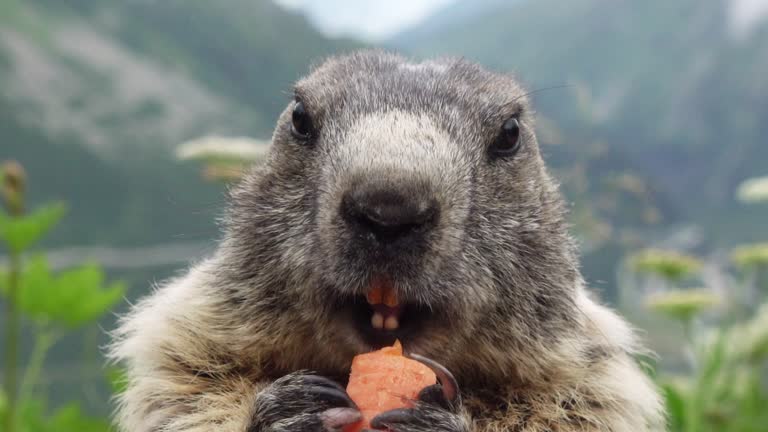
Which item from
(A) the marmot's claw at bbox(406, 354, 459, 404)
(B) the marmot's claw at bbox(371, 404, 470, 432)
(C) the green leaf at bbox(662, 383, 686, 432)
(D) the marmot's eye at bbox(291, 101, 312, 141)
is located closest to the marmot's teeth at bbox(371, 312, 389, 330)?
(A) the marmot's claw at bbox(406, 354, 459, 404)

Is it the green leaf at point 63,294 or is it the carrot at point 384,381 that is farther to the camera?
the green leaf at point 63,294

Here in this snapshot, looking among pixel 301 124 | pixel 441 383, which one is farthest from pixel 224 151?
A: pixel 441 383

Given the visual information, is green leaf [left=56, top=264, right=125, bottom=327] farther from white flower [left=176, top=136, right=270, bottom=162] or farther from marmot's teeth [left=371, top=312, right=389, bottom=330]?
marmot's teeth [left=371, top=312, right=389, bottom=330]

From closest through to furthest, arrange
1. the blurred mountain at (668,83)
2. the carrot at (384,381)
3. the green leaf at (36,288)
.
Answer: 1. the carrot at (384,381)
2. the green leaf at (36,288)
3. the blurred mountain at (668,83)

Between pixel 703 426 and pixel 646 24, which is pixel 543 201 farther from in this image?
pixel 646 24

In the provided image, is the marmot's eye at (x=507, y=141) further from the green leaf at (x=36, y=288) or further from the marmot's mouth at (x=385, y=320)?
the green leaf at (x=36, y=288)


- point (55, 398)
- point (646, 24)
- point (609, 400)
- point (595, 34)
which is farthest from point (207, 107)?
point (609, 400)

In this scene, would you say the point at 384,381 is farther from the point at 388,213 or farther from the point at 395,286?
the point at 388,213

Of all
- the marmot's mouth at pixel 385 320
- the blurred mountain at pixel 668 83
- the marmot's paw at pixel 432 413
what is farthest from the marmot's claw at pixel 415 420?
the blurred mountain at pixel 668 83
